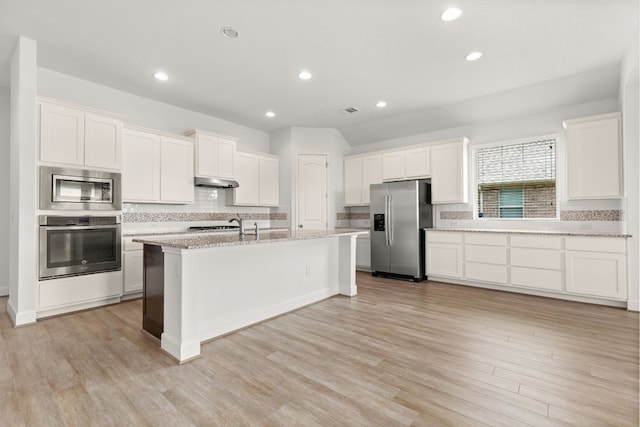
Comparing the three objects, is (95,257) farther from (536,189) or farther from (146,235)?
(536,189)

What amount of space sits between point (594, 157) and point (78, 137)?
6.27 m

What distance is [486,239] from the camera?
4.64 m

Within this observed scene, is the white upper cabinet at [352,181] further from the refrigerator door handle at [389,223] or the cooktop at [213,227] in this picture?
the cooktop at [213,227]

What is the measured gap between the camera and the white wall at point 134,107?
378 cm

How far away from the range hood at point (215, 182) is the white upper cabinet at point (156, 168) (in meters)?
0.11

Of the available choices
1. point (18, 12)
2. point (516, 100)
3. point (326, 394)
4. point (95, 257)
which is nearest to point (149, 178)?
point (95, 257)

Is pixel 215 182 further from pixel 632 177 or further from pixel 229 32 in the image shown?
pixel 632 177

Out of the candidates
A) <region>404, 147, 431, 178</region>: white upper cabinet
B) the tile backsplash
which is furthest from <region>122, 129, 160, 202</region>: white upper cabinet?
<region>404, 147, 431, 178</region>: white upper cabinet

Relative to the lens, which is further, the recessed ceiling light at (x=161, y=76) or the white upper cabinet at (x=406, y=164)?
the white upper cabinet at (x=406, y=164)

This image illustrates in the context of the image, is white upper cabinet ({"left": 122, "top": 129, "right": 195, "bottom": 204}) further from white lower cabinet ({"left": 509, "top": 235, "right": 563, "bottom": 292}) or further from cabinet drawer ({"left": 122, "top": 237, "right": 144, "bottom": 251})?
white lower cabinet ({"left": 509, "top": 235, "right": 563, "bottom": 292})

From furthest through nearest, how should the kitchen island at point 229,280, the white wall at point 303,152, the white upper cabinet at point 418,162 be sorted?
the white wall at point 303,152 → the white upper cabinet at point 418,162 → the kitchen island at point 229,280

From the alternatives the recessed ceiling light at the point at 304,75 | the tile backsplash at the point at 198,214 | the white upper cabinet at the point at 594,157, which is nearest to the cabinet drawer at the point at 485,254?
the white upper cabinet at the point at 594,157

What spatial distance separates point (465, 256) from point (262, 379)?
3868mm

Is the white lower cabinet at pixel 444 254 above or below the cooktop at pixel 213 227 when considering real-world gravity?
below
